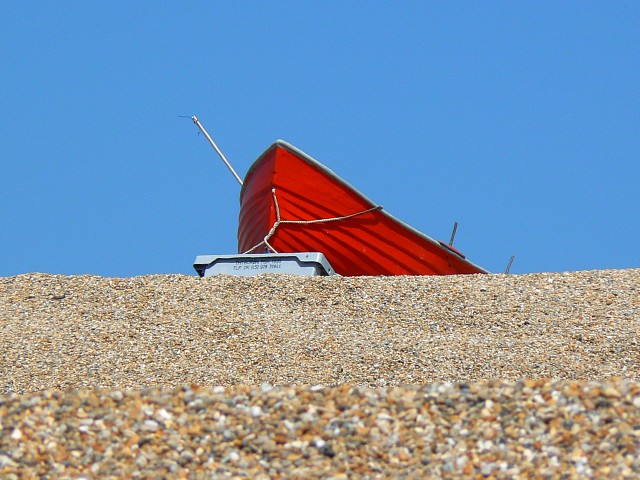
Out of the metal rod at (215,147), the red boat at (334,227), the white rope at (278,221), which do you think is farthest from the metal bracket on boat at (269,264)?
the metal rod at (215,147)

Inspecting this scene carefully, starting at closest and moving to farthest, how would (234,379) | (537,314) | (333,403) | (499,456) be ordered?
(499,456) < (333,403) < (234,379) < (537,314)

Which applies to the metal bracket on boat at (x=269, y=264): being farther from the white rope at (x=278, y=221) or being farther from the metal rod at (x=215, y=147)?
the metal rod at (x=215, y=147)

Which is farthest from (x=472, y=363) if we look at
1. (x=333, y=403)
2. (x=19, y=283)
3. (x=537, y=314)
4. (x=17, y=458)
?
(x=19, y=283)

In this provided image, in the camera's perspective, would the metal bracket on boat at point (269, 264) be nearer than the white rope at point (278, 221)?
Yes

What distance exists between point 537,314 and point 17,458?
5.13m

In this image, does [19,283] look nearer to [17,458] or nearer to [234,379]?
[234,379]

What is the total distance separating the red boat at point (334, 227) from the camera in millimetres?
11328

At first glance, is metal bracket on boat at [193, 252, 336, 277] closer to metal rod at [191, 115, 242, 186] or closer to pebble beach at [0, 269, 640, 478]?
pebble beach at [0, 269, 640, 478]

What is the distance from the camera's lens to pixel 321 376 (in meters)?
7.35

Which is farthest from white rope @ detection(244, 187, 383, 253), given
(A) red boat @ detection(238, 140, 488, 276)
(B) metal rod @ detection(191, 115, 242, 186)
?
(B) metal rod @ detection(191, 115, 242, 186)

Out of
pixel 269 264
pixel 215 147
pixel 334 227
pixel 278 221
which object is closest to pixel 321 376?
pixel 269 264

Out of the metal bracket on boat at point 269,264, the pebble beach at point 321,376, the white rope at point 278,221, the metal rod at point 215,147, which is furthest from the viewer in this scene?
the metal rod at point 215,147

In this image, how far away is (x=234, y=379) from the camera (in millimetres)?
7379

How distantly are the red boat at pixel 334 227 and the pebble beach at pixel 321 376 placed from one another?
5.71 ft
